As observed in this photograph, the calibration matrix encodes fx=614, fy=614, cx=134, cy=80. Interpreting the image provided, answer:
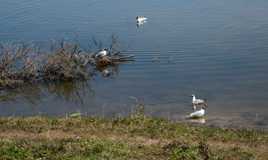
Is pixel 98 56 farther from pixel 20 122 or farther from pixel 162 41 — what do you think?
pixel 20 122

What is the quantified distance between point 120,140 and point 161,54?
39.1 feet

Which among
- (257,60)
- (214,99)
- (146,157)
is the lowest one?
(146,157)

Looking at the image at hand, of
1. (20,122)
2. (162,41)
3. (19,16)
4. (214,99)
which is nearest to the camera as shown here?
(20,122)

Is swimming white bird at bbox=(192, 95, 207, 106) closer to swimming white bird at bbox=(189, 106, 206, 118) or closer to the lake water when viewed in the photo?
the lake water

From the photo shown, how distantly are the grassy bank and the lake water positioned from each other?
3430 mm

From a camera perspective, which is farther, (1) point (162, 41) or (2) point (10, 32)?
(2) point (10, 32)

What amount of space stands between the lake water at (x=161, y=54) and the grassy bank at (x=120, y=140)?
3430 mm

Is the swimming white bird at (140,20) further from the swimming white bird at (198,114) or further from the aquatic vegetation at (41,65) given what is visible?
the swimming white bird at (198,114)

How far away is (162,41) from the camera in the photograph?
80.9 ft

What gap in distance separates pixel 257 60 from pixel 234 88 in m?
3.03

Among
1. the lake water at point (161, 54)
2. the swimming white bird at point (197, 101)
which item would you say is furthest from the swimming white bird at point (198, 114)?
the swimming white bird at point (197, 101)

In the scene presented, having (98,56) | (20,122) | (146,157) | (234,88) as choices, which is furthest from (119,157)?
(98,56)

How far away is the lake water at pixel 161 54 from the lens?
18.0 metres

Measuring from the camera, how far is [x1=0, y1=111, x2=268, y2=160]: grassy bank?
994 centimetres
